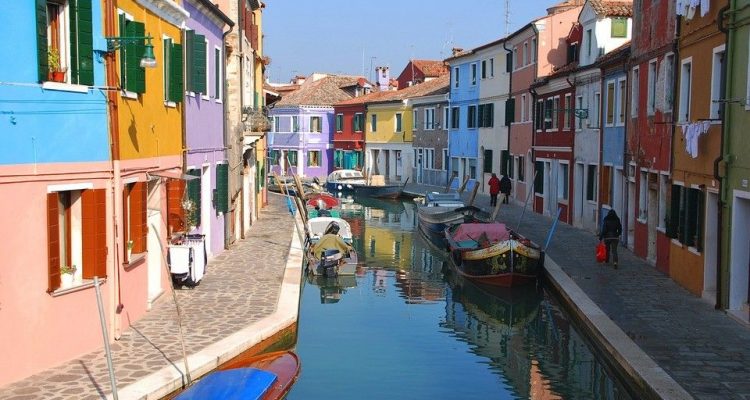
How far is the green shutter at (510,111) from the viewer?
41.7 meters

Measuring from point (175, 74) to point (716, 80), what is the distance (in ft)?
33.8

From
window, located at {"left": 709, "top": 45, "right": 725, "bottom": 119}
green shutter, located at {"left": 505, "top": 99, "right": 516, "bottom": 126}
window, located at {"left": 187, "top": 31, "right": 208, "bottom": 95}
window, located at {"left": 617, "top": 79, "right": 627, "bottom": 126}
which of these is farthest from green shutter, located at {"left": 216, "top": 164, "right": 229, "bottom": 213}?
green shutter, located at {"left": 505, "top": 99, "right": 516, "bottom": 126}

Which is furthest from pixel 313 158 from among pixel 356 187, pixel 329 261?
pixel 329 261

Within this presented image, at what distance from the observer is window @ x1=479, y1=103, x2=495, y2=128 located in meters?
46.0

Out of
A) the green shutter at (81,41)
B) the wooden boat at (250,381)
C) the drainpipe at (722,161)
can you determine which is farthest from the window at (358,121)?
the wooden boat at (250,381)

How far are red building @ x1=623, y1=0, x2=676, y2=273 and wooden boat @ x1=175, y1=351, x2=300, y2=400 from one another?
11.6m

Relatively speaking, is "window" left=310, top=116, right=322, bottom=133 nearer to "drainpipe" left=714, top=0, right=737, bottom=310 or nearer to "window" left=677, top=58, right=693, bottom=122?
"window" left=677, top=58, right=693, bottom=122

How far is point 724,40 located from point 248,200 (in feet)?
60.0

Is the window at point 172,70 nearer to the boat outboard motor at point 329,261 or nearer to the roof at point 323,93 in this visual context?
the boat outboard motor at point 329,261

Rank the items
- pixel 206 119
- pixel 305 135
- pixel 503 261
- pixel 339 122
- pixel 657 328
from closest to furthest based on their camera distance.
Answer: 1. pixel 657 328
2. pixel 206 119
3. pixel 503 261
4. pixel 339 122
5. pixel 305 135

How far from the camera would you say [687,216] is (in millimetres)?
17750

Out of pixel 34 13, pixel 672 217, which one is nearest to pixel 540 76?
pixel 672 217

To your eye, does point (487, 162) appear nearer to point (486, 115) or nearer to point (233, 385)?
point (486, 115)

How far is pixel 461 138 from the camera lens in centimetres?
5081
